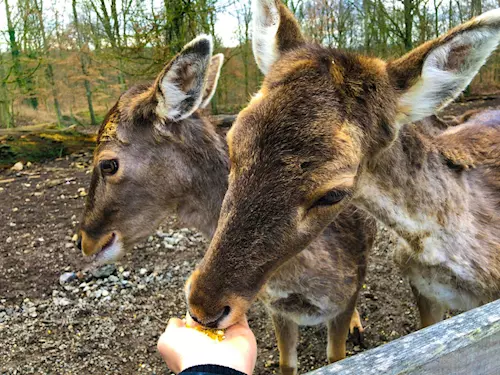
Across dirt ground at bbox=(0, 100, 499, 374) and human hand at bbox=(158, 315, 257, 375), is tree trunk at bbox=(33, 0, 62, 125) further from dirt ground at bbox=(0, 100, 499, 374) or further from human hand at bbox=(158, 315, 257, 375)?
human hand at bbox=(158, 315, 257, 375)

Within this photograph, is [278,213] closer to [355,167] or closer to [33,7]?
[355,167]

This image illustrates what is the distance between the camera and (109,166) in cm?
316

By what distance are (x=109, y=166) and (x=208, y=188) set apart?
665mm

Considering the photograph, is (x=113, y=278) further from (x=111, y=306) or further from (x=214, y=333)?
(x=214, y=333)

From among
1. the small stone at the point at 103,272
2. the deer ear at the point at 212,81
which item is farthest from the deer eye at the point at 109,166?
the small stone at the point at 103,272

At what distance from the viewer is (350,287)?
3.06 metres

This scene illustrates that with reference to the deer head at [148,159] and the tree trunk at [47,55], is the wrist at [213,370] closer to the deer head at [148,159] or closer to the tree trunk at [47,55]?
the deer head at [148,159]

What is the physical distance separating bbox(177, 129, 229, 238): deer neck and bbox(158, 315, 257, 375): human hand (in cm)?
141

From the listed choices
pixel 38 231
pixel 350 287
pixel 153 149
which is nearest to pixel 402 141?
pixel 350 287

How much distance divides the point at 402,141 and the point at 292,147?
0.82 meters

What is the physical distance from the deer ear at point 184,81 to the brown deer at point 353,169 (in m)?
0.36

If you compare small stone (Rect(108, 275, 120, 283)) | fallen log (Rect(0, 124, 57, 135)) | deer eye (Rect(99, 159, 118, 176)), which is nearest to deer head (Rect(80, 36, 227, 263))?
deer eye (Rect(99, 159, 118, 176))

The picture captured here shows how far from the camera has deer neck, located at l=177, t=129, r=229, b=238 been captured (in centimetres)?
313

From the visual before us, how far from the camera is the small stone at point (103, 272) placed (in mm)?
4801
